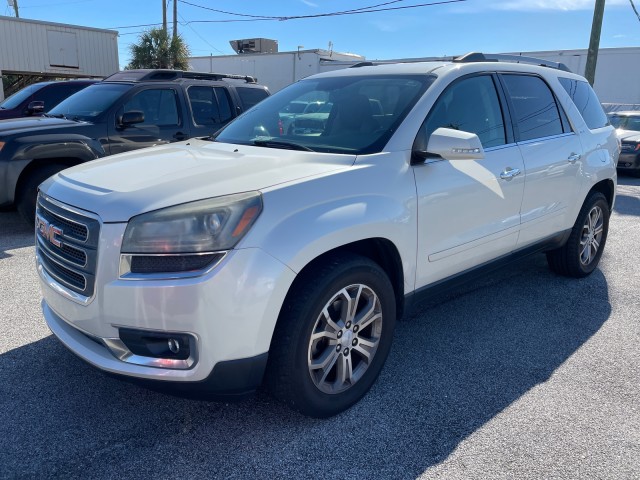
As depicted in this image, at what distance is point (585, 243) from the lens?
496 centimetres

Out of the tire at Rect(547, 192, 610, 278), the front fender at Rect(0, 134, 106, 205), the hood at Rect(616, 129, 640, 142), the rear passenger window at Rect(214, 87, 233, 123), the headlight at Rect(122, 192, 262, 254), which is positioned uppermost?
the rear passenger window at Rect(214, 87, 233, 123)

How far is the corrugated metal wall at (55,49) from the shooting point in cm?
2177

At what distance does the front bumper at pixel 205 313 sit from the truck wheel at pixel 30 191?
4.27 meters

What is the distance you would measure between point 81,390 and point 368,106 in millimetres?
2362

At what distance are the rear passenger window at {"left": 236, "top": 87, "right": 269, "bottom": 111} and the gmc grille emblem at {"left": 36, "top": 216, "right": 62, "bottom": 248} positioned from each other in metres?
5.25

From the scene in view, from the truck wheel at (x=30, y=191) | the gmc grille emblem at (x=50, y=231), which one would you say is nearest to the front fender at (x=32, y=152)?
the truck wheel at (x=30, y=191)

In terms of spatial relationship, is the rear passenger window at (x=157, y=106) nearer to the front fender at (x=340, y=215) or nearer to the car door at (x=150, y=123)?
the car door at (x=150, y=123)

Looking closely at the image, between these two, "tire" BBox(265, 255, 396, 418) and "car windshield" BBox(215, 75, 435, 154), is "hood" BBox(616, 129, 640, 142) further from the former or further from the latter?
"tire" BBox(265, 255, 396, 418)

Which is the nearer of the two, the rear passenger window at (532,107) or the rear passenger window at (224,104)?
the rear passenger window at (532,107)

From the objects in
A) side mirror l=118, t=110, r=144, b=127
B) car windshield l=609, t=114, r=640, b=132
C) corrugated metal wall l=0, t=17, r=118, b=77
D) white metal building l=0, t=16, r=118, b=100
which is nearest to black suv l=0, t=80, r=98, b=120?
side mirror l=118, t=110, r=144, b=127

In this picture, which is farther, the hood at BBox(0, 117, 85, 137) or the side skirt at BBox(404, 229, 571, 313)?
the hood at BBox(0, 117, 85, 137)

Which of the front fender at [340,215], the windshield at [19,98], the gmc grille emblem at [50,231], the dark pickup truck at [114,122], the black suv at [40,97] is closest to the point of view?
the front fender at [340,215]

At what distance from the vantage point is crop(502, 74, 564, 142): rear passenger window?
396cm

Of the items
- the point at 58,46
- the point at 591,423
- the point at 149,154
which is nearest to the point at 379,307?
the point at 591,423
